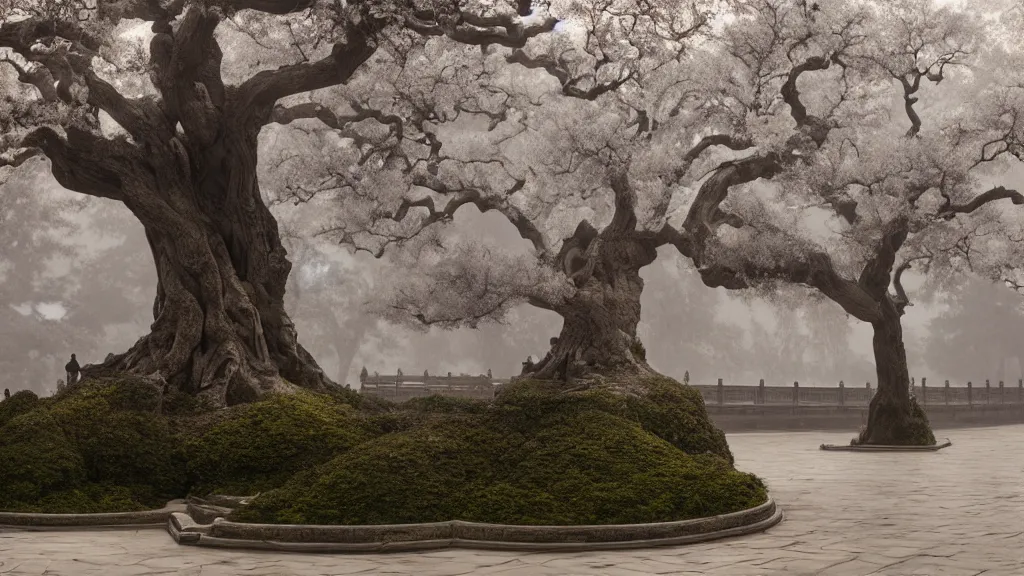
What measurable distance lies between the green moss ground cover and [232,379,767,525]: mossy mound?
0.02 meters

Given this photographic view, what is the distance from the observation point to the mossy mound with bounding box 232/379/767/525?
10414 millimetres

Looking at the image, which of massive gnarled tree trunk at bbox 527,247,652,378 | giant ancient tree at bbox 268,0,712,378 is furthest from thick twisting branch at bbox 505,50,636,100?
massive gnarled tree trunk at bbox 527,247,652,378

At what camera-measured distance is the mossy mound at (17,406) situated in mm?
14203

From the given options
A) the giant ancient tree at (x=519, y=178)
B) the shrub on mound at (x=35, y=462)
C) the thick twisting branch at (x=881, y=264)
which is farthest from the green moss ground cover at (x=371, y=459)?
the thick twisting branch at (x=881, y=264)

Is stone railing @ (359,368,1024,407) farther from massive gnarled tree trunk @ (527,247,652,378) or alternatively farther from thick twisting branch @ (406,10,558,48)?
thick twisting branch @ (406,10,558,48)

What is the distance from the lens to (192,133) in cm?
1712

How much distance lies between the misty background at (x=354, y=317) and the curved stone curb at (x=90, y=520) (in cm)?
2784

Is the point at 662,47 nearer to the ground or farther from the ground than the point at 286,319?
farther from the ground

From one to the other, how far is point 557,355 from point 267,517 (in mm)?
10537

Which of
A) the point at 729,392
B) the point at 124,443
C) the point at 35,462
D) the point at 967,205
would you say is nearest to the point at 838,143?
the point at 967,205

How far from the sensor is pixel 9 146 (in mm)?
15695

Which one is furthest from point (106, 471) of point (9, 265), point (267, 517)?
point (9, 265)

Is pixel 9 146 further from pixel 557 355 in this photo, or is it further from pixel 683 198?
pixel 683 198

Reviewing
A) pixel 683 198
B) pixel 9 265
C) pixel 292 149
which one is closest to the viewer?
pixel 292 149
